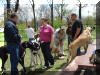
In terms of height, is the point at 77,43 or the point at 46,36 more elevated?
the point at 46,36

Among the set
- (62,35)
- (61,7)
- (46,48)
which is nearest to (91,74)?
(46,48)

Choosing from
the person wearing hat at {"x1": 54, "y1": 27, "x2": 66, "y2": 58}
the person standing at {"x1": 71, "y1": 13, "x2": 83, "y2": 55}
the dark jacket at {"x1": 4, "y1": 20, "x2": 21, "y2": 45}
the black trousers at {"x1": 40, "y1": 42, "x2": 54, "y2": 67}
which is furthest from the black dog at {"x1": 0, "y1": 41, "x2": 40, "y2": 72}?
the person wearing hat at {"x1": 54, "y1": 27, "x2": 66, "y2": 58}

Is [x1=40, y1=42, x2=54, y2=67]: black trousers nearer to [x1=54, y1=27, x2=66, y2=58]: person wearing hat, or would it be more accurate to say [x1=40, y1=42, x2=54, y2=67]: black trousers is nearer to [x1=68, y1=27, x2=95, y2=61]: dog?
[x1=68, y1=27, x2=95, y2=61]: dog

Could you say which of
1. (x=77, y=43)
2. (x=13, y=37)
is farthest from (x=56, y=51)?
(x=13, y=37)

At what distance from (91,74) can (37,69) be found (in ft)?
6.53

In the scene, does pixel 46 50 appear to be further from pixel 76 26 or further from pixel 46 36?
pixel 76 26

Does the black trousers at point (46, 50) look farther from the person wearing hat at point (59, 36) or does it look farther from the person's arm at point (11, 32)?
the person wearing hat at point (59, 36)

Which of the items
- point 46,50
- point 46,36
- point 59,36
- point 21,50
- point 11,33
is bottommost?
point 46,50

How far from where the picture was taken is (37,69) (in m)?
5.84

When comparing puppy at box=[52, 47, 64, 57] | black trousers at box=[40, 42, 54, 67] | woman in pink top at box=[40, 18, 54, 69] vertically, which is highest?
woman in pink top at box=[40, 18, 54, 69]

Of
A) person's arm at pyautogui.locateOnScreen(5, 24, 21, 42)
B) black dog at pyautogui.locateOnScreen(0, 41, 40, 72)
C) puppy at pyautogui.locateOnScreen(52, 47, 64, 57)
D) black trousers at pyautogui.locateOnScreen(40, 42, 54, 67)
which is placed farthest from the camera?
puppy at pyautogui.locateOnScreen(52, 47, 64, 57)

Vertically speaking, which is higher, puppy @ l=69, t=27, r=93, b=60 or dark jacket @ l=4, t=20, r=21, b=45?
dark jacket @ l=4, t=20, r=21, b=45

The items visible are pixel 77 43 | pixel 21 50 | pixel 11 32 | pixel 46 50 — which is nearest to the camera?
pixel 11 32

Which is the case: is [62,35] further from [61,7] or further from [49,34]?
[61,7]
